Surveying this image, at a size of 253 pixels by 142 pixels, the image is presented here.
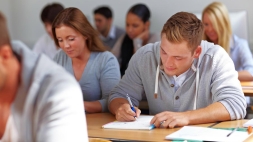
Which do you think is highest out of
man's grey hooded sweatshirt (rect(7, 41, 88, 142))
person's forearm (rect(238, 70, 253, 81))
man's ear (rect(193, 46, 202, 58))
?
man's grey hooded sweatshirt (rect(7, 41, 88, 142))

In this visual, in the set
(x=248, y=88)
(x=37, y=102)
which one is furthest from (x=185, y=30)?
(x=37, y=102)

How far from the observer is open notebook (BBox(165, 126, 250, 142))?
2.03 meters

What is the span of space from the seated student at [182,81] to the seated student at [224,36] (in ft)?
5.00

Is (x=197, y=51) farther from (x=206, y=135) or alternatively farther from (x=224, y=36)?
(x=224, y=36)

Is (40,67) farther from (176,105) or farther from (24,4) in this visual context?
(24,4)

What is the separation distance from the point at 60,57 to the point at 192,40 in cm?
109

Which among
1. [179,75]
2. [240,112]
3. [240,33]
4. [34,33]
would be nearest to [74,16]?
[179,75]

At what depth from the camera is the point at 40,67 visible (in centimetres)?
134

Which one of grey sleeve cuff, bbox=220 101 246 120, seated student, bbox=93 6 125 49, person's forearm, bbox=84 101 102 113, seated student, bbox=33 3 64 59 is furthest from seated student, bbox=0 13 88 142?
seated student, bbox=93 6 125 49

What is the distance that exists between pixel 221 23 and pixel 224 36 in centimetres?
14

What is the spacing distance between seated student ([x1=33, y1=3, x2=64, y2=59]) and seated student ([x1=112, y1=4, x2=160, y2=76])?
715 mm

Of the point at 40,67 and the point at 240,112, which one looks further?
the point at 240,112

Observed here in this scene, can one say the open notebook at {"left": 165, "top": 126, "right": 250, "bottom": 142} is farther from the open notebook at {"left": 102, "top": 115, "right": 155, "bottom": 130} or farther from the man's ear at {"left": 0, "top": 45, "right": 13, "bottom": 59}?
the man's ear at {"left": 0, "top": 45, "right": 13, "bottom": 59}

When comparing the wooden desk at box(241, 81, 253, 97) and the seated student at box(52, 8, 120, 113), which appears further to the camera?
the wooden desk at box(241, 81, 253, 97)
